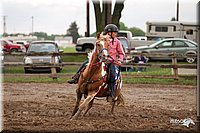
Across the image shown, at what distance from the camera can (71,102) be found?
12.0 metres

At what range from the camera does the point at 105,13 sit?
892 inches

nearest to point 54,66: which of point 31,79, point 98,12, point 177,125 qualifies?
point 31,79

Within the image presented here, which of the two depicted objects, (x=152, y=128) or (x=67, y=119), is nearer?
(x=152, y=128)

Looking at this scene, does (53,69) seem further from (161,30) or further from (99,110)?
(161,30)

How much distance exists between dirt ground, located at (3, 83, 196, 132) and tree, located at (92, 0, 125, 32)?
6.45 m

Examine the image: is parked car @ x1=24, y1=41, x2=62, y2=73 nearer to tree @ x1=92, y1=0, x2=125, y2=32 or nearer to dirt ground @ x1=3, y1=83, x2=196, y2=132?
dirt ground @ x1=3, y1=83, x2=196, y2=132

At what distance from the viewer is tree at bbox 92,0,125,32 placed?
73.0 feet

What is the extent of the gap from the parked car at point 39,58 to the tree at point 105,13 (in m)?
3.10

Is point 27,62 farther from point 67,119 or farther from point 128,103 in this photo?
point 67,119

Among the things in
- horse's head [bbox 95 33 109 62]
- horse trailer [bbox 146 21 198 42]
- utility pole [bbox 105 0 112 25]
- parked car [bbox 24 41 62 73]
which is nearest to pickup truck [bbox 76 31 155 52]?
horse trailer [bbox 146 21 198 42]

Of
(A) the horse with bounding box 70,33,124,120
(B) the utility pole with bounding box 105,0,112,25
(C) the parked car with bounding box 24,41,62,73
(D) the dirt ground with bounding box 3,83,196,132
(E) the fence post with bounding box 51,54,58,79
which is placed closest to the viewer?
(D) the dirt ground with bounding box 3,83,196,132

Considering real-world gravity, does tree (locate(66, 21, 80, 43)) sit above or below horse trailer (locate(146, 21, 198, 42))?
above

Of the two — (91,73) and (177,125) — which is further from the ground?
(91,73)

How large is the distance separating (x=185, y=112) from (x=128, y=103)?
86.3 inches
